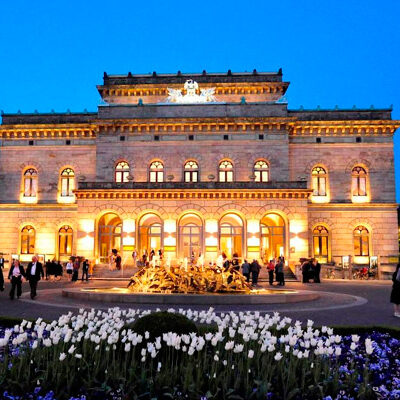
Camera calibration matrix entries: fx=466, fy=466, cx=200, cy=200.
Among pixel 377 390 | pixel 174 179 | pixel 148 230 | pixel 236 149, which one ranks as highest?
pixel 236 149

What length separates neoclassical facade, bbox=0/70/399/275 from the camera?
4078 cm

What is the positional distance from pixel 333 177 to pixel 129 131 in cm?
1998

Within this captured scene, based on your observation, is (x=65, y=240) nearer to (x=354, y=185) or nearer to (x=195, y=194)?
(x=195, y=194)

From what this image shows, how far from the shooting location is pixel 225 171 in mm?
44281

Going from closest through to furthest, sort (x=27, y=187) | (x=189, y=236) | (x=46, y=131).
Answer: (x=189, y=236) < (x=46, y=131) < (x=27, y=187)

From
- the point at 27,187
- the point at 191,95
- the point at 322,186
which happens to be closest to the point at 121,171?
the point at 27,187

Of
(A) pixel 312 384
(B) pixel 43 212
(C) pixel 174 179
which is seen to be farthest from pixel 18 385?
(B) pixel 43 212

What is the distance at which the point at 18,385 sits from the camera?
21.4 ft

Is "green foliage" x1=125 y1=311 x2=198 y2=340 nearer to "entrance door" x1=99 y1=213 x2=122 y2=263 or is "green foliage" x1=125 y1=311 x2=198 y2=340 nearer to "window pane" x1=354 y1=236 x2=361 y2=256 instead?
"entrance door" x1=99 y1=213 x2=122 y2=263

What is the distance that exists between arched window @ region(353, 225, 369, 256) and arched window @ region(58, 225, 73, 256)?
2720cm

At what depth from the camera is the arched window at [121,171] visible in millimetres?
44688

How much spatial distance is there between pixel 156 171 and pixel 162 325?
3701cm

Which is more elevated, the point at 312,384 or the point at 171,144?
the point at 171,144

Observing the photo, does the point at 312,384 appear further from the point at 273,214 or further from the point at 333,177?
the point at 333,177
